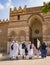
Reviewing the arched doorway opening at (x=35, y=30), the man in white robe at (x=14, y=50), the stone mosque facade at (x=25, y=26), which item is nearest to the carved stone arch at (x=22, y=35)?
the stone mosque facade at (x=25, y=26)

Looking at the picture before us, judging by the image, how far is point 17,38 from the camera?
99.2 ft

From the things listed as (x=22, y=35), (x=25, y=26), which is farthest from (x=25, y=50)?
(x=25, y=26)

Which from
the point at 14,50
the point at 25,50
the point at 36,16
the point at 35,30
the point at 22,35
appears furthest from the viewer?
the point at 35,30

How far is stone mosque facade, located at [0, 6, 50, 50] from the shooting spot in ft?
95.8

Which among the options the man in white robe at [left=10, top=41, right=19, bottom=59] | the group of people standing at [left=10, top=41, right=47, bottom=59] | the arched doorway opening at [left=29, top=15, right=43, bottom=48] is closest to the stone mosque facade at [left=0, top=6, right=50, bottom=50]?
the arched doorway opening at [left=29, top=15, right=43, bottom=48]

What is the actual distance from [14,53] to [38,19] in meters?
11.4

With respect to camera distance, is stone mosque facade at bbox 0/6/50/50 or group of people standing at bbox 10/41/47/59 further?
stone mosque facade at bbox 0/6/50/50

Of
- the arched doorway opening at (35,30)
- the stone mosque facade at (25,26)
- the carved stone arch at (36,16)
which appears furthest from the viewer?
the arched doorway opening at (35,30)

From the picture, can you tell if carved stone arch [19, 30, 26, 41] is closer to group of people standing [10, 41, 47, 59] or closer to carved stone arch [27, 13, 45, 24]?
carved stone arch [27, 13, 45, 24]

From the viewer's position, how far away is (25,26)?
98.8 feet

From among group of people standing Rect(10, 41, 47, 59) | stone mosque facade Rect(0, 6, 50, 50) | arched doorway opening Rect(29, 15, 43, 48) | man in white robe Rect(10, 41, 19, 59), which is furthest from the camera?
arched doorway opening Rect(29, 15, 43, 48)

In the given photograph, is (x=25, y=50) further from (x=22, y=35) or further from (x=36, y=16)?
(x=36, y=16)

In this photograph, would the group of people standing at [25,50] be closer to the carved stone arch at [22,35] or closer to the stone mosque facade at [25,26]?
the stone mosque facade at [25,26]

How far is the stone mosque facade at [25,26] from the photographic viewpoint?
95.8 ft
